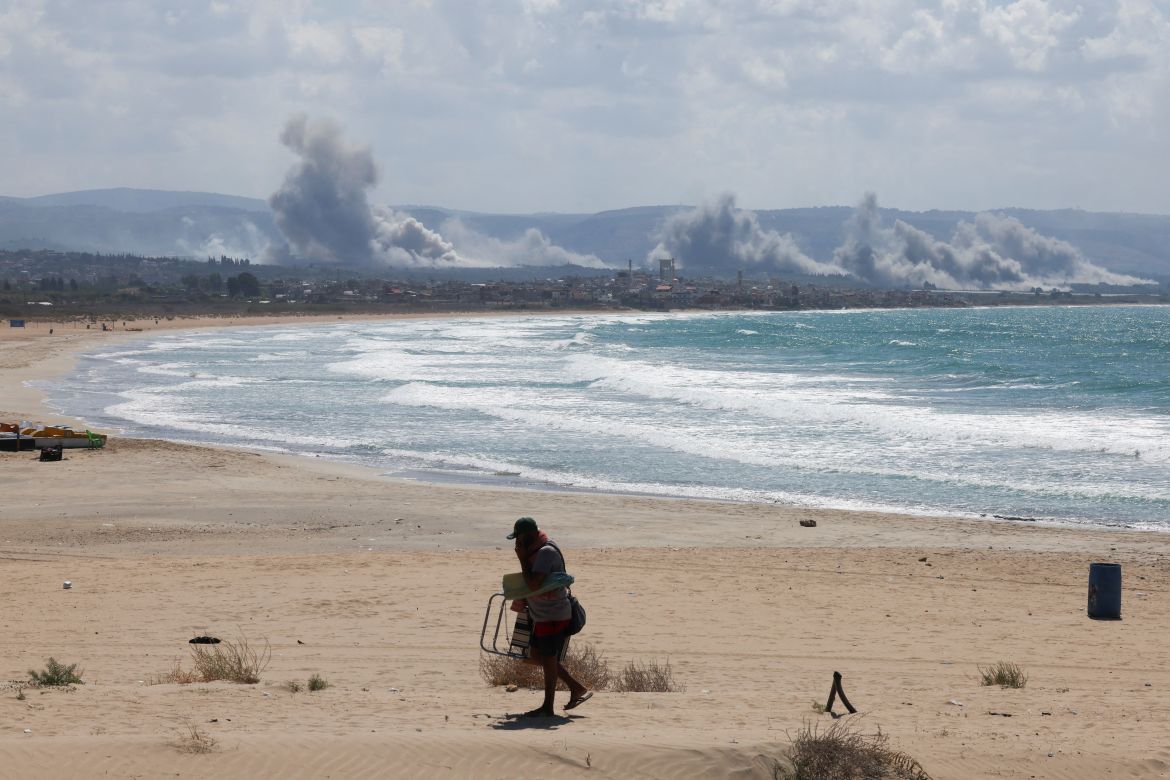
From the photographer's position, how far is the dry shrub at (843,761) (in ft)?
24.5

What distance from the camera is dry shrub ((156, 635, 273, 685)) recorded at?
959 cm

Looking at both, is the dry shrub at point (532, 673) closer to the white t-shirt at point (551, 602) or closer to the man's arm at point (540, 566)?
the white t-shirt at point (551, 602)

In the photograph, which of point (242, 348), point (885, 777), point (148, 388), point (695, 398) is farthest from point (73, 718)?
point (242, 348)

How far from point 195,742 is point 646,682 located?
353 cm

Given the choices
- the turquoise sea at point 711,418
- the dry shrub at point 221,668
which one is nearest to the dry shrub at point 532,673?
the dry shrub at point 221,668

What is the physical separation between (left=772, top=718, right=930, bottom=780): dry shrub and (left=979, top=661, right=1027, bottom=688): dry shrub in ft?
8.98

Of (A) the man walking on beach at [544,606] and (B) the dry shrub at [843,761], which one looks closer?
(B) the dry shrub at [843,761]

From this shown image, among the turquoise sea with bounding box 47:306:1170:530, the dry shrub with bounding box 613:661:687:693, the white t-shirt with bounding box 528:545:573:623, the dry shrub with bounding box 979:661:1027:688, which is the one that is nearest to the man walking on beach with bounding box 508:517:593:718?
the white t-shirt with bounding box 528:545:573:623

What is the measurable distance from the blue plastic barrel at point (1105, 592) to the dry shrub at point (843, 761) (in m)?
6.13

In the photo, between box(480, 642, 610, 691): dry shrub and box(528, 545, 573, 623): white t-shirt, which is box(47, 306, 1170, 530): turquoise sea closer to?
box(480, 642, 610, 691): dry shrub

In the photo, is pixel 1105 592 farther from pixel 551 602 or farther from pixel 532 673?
pixel 551 602

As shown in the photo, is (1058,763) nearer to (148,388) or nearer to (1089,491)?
(1089,491)

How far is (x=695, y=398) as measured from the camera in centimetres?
3934

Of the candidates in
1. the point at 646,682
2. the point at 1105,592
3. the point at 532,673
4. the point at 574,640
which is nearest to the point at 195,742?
the point at 532,673
